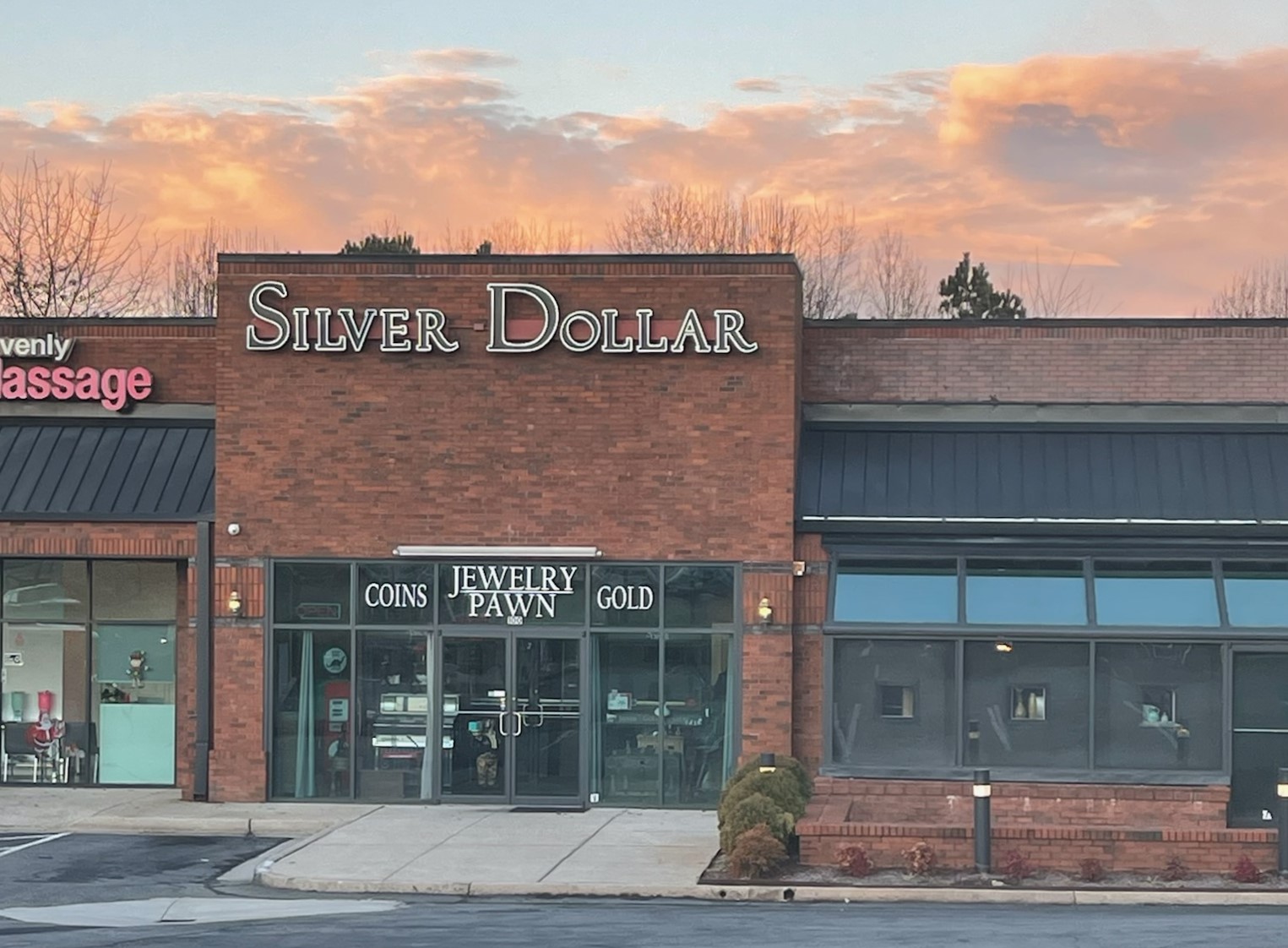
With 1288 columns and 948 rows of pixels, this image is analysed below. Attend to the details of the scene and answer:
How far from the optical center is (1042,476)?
2283cm

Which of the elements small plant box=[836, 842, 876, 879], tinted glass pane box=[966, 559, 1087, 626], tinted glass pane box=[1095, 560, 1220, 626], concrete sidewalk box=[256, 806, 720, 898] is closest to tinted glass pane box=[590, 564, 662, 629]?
concrete sidewalk box=[256, 806, 720, 898]

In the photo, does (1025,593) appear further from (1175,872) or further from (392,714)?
(392,714)

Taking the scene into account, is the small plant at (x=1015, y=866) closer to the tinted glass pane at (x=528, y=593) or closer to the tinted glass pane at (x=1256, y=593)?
the tinted glass pane at (x=1256, y=593)

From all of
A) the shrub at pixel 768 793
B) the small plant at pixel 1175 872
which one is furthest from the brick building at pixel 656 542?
the small plant at pixel 1175 872

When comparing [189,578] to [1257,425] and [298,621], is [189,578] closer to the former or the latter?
[298,621]

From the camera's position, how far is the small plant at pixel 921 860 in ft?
56.0

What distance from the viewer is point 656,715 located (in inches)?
890

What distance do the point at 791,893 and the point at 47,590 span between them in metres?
12.3

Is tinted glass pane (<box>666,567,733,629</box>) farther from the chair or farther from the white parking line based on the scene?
the chair

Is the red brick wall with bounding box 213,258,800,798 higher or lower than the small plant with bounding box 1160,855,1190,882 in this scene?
higher

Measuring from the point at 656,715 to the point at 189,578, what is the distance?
624cm

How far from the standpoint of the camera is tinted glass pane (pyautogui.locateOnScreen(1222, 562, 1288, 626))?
21.4 metres

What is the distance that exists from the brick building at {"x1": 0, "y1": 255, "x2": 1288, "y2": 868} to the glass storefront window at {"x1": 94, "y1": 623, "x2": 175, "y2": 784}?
600 millimetres

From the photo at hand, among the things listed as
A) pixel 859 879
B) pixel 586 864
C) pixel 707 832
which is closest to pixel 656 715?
pixel 707 832
